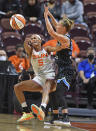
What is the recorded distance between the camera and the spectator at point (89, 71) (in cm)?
810

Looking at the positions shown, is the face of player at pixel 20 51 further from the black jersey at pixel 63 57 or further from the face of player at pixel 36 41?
the black jersey at pixel 63 57

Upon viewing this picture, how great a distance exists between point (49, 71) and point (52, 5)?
17.5 feet

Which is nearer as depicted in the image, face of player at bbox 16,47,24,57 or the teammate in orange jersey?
the teammate in orange jersey

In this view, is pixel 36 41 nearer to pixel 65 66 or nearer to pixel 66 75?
pixel 65 66

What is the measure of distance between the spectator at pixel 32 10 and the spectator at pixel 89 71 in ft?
9.10

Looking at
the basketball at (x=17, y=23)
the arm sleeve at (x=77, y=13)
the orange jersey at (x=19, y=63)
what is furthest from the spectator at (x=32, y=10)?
the basketball at (x=17, y=23)

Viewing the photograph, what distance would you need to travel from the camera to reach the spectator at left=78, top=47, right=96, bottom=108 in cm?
810

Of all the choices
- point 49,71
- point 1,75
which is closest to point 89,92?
point 1,75

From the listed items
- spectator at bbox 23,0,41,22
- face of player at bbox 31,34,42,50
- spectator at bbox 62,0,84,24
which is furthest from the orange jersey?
face of player at bbox 31,34,42,50

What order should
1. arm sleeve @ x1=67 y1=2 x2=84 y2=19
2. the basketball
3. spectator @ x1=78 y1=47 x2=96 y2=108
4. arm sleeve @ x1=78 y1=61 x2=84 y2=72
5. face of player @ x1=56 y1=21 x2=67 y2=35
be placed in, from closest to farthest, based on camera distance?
1. face of player @ x1=56 y1=21 x2=67 y2=35
2. the basketball
3. spectator @ x1=78 y1=47 x2=96 y2=108
4. arm sleeve @ x1=78 y1=61 x2=84 y2=72
5. arm sleeve @ x1=67 y1=2 x2=84 y2=19

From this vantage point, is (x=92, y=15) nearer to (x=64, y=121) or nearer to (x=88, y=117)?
(x=88, y=117)

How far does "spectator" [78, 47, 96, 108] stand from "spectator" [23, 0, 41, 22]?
2.77 meters

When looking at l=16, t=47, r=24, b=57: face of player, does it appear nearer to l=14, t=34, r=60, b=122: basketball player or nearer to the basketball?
the basketball

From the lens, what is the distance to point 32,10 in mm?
10648
